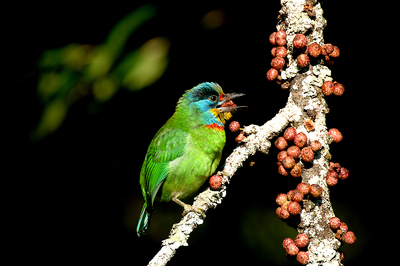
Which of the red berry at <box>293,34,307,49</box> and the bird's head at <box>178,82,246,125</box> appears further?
the bird's head at <box>178,82,246,125</box>

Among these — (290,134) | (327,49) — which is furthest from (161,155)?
(327,49)

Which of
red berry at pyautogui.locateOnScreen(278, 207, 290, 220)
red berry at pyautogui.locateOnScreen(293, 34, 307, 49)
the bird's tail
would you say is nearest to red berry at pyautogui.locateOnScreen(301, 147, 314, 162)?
red berry at pyautogui.locateOnScreen(278, 207, 290, 220)

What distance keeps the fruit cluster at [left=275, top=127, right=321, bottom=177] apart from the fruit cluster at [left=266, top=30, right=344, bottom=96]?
0.27 meters

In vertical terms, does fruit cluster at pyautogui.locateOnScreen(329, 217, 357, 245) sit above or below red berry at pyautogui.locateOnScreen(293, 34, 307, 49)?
below

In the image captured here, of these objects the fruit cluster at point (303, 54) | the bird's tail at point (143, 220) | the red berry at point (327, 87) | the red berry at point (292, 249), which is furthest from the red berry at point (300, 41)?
the bird's tail at point (143, 220)

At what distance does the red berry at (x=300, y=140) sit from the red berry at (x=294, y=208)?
264mm

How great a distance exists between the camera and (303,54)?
6.10 feet

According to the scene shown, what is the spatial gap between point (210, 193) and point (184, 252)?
1793 mm

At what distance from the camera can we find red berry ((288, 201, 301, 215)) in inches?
64.9

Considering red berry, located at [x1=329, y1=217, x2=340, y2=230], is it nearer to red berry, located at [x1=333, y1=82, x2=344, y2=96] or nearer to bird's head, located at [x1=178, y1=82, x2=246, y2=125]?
red berry, located at [x1=333, y1=82, x2=344, y2=96]

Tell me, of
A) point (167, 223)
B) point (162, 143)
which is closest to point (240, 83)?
point (162, 143)

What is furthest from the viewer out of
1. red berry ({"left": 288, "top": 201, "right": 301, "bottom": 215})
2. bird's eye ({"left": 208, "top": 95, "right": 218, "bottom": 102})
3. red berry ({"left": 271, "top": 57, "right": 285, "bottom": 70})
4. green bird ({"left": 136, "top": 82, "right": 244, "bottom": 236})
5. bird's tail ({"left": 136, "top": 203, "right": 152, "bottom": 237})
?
bird's tail ({"left": 136, "top": 203, "right": 152, "bottom": 237})

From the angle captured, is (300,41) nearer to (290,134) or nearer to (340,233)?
(290,134)

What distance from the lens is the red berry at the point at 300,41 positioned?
5.92 ft
